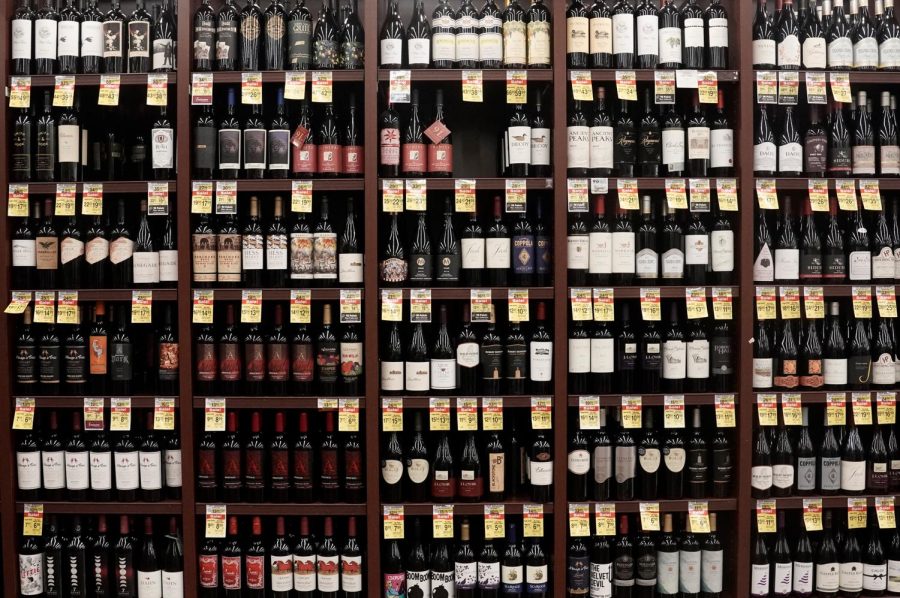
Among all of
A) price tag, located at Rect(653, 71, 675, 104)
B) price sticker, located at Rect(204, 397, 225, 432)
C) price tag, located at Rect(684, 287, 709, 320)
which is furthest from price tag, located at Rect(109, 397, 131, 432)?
price tag, located at Rect(653, 71, 675, 104)

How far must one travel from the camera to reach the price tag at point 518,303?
321 cm

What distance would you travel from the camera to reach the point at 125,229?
3334mm

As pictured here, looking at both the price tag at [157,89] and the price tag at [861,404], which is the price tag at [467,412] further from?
the price tag at [157,89]

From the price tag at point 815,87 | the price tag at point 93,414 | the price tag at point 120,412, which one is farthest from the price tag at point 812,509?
the price tag at point 93,414

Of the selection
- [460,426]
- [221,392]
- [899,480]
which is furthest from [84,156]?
[899,480]

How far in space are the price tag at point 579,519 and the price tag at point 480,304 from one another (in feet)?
2.76

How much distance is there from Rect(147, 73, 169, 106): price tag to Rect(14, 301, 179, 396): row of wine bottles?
84 centimetres

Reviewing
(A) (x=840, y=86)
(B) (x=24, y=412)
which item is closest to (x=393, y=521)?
(B) (x=24, y=412)

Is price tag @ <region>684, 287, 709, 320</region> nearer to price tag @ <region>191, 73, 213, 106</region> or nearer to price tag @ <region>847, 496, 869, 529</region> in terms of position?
price tag @ <region>847, 496, 869, 529</region>

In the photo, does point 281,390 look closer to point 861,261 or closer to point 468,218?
point 468,218

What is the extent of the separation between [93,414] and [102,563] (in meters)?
0.61

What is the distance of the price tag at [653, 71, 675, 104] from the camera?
10.6 feet

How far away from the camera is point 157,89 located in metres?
3.20

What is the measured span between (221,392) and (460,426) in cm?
99
